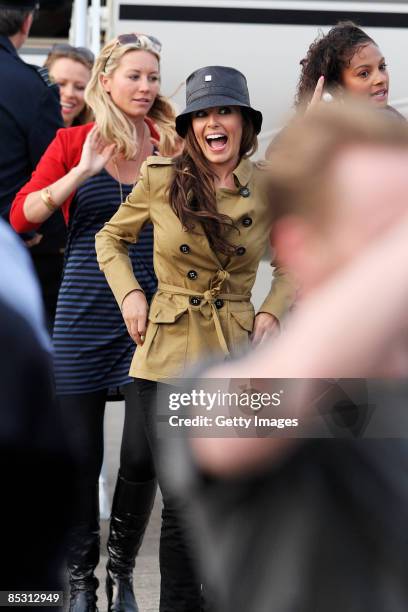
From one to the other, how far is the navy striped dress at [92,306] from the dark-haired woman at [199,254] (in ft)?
1.52

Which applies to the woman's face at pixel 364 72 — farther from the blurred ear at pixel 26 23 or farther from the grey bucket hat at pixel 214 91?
the blurred ear at pixel 26 23

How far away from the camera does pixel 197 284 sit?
125 inches

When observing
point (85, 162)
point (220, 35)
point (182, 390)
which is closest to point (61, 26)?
point (220, 35)

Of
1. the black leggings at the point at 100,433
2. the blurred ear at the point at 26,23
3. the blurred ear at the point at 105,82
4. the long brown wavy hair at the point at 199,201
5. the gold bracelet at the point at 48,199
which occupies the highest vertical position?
the blurred ear at the point at 26,23

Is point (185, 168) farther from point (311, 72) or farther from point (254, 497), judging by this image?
point (254, 497)

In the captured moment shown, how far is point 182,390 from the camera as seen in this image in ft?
5.21

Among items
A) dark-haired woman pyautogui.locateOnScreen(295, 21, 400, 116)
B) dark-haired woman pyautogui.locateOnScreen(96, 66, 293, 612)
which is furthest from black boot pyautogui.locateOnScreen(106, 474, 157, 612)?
dark-haired woman pyautogui.locateOnScreen(295, 21, 400, 116)

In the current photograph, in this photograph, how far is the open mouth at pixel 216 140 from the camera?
3.19 metres

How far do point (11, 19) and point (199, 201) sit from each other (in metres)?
1.46

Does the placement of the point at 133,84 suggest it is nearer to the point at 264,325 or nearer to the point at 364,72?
the point at 364,72

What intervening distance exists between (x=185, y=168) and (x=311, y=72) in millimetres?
546

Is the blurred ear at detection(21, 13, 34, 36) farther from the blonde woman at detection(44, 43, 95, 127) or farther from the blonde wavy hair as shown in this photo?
the blonde woman at detection(44, 43, 95, 127)

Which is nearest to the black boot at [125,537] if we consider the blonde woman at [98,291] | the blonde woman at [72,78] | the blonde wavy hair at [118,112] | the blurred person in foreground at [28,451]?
the blonde woman at [98,291]

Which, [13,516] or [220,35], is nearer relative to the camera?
[13,516]
